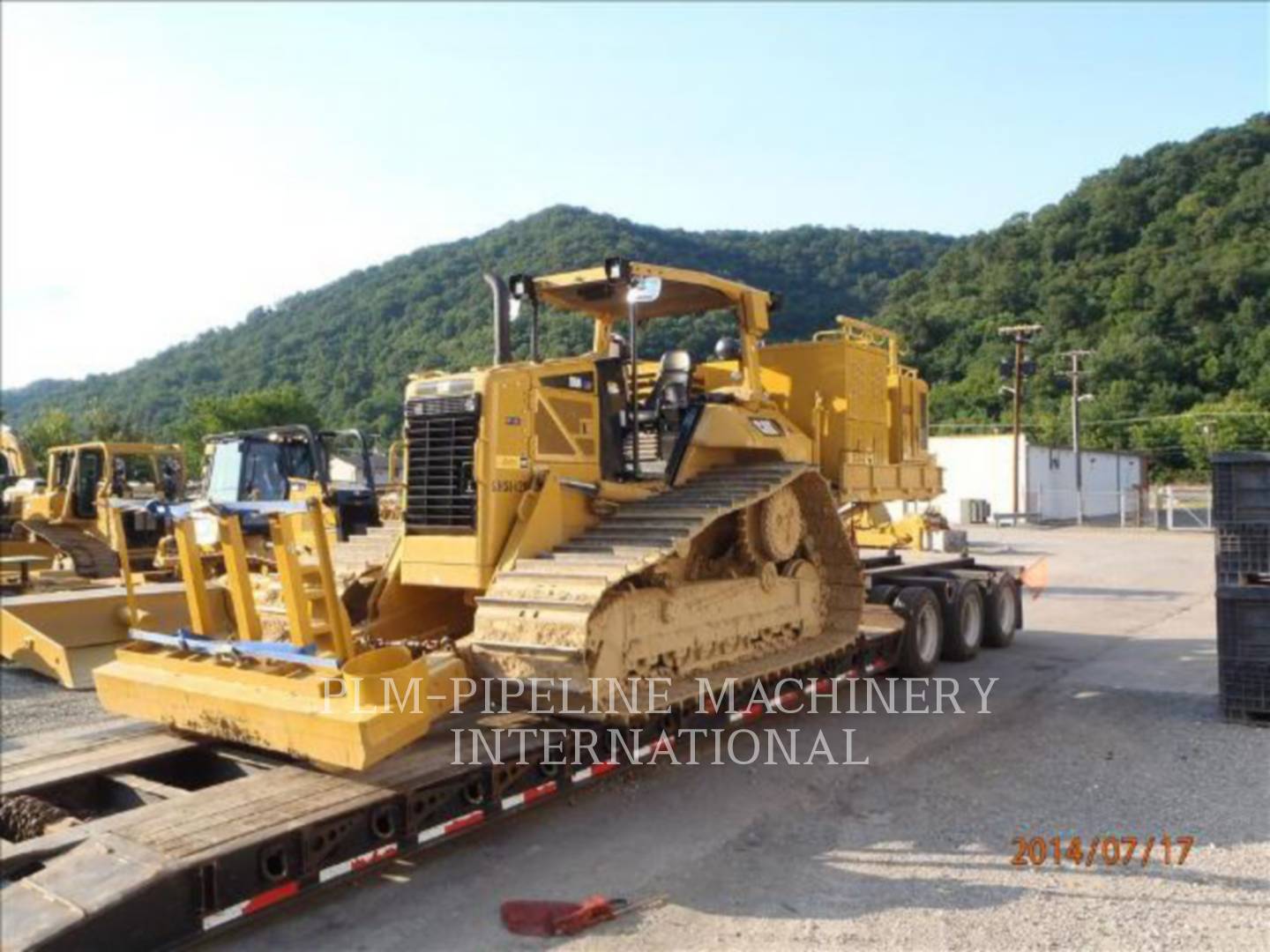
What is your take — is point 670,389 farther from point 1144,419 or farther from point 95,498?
point 1144,419

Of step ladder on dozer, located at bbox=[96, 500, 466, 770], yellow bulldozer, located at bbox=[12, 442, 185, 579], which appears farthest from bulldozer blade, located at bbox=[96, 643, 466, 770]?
yellow bulldozer, located at bbox=[12, 442, 185, 579]

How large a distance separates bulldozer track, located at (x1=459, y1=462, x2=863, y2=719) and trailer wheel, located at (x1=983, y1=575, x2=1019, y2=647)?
3.84 meters

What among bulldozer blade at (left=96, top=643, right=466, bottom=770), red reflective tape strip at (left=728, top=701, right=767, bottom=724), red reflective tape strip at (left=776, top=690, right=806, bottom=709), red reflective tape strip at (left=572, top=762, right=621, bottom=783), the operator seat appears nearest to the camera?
bulldozer blade at (left=96, top=643, right=466, bottom=770)

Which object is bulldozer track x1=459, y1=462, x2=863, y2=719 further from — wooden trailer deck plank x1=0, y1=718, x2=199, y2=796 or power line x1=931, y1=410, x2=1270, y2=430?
power line x1=931, y1=410, x2=1270, y2=430

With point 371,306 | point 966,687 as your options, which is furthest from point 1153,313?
point 371,306

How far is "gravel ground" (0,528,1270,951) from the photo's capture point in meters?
4.69

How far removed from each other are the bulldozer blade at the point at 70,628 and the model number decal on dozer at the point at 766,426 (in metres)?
4.86

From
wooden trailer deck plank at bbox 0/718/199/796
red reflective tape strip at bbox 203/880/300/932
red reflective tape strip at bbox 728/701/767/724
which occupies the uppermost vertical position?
wooden trailer deck plank at bbox 0/718/199/796

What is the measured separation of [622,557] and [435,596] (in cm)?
213

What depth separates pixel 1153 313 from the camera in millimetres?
37656

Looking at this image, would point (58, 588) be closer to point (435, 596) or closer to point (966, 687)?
point (435, 596)

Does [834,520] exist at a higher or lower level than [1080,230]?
lower

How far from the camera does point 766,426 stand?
331 inches

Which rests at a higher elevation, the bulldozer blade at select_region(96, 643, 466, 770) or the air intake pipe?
the air intake pipe
